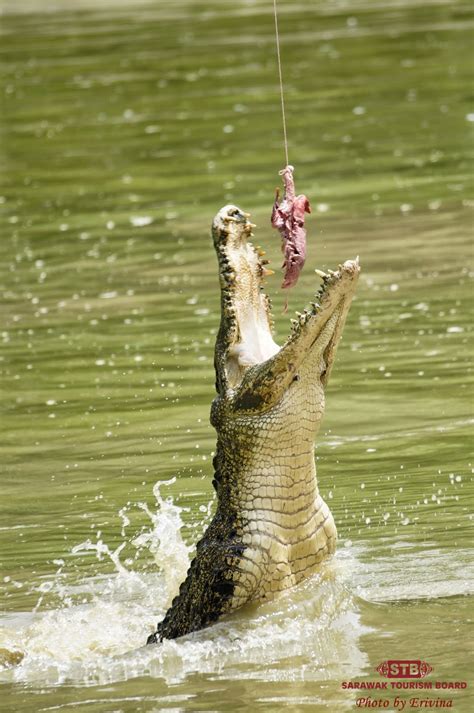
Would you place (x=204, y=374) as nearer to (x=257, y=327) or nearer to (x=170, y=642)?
(x=257, y=327)

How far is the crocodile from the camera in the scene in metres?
7.11

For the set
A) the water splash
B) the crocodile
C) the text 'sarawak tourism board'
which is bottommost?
the text 'sarawak tourism board'

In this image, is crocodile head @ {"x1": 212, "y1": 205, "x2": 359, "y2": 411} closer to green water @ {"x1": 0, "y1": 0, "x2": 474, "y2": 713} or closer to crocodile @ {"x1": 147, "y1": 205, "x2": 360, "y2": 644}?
crocodile @ {"x1": 147, "y1": 205, "x2": 360, "y2": 644}

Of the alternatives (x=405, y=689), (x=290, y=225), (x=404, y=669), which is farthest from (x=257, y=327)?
(x=405, y=689)

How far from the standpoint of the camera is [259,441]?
7.23 meters

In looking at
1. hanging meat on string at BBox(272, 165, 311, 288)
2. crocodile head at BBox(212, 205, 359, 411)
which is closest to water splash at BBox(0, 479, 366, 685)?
crocodile head at BBox(212, 205, 359, 411)

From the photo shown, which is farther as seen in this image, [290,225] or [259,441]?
[290,225]

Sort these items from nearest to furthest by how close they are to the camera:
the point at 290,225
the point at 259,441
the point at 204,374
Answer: the point at 259,441, the point at 290,225, the point at 204,374

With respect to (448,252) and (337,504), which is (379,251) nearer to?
(448,252)

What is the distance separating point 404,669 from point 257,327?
1602 mm

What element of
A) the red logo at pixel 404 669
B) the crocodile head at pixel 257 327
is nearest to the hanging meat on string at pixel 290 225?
the crocodile head at pixel 257 327

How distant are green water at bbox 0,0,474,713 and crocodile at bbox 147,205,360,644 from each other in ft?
0.56

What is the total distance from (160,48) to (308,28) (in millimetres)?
2965

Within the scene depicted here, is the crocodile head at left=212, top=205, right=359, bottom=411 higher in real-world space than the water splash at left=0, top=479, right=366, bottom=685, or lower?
higher
